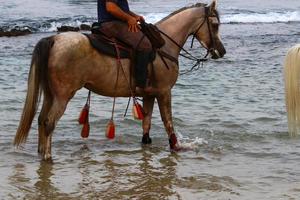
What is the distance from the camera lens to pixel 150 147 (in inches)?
307

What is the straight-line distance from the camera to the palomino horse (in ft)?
22.2

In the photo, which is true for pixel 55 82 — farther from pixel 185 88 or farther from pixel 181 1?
pixel 181 1

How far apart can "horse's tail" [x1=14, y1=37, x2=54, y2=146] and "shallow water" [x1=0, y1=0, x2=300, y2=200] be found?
1.19 ft

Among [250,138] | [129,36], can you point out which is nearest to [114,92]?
[129,36]

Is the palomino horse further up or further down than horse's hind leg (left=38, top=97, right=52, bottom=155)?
further up

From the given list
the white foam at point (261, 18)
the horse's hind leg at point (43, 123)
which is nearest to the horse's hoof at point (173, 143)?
the horse's hind leg at point (43, 123)

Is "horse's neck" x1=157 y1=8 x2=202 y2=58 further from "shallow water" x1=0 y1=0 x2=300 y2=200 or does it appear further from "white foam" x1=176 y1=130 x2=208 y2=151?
"shallow water" x1=0 y1=0 x2=300 y2=200

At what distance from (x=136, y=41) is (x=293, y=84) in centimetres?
195

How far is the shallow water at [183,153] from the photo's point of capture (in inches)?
238

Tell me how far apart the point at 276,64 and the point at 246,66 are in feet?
2.65

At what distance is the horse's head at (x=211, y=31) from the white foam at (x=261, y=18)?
20.6 metres

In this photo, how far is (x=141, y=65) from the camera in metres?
7.24

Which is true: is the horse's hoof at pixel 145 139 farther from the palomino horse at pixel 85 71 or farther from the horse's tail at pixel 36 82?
the horse's tail at pixel 36 82

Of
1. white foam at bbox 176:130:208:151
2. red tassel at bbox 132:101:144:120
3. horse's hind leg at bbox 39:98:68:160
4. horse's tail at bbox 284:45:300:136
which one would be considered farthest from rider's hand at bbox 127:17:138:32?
horse's tail at bbox 284:45:300:136
